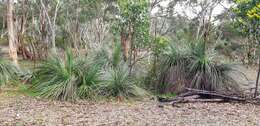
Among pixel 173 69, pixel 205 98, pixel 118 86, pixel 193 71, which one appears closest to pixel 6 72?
pixel 118 86

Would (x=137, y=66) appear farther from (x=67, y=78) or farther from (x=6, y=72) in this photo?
(x=6, y=72)

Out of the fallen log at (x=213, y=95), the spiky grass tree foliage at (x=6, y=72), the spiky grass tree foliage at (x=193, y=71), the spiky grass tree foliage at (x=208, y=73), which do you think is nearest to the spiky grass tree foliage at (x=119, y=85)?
the spiky grass tree foliage at (x=193, y=71)

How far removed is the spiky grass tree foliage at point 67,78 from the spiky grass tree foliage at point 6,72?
758mm

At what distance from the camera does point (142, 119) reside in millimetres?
4859

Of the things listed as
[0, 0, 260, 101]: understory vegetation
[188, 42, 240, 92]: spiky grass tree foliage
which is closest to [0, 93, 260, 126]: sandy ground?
[0, 0, 260, 101]: understory vegetation

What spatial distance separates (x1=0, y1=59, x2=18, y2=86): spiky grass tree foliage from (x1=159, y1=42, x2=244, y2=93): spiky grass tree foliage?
366cm

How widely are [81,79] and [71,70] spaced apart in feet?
1.02

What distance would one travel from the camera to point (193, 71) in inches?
276

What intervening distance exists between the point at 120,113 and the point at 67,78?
1.71 metres

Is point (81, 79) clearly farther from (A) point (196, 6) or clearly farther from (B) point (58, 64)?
(A) point (196, 6)

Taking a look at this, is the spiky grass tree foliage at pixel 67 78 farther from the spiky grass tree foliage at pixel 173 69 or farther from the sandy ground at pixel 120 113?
the spiky grass tree foliage at pixel 173 69

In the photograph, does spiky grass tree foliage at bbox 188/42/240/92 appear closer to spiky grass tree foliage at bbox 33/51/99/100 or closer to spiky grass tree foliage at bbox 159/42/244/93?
spiky grass tree foliage at bbox 159/42/244/93

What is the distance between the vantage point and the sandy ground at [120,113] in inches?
182

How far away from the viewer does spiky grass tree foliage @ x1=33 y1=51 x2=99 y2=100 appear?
6.23m
